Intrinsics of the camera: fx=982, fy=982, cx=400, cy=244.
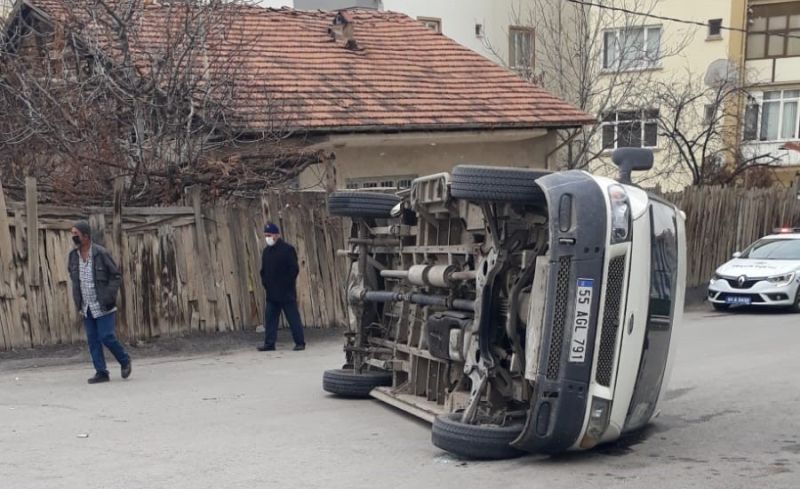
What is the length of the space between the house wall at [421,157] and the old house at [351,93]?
0.02 metres

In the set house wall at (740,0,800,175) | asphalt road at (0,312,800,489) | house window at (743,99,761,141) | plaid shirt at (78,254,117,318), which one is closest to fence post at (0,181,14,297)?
asphalt road at (0,312,800,489)

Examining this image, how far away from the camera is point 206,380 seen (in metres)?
11.4

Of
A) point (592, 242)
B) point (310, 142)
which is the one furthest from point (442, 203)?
point (310, 142)

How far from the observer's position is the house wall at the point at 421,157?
18.8m

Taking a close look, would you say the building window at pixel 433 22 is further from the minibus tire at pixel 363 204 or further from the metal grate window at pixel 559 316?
the metal grate window at pixel 559 316

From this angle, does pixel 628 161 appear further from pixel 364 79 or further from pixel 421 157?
pixel 364 79

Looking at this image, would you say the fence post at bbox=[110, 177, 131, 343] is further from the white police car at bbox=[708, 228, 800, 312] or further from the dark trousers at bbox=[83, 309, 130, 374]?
the white police car at bbox=[708, 228, 800, 312]

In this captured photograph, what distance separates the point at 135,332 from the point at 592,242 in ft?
28.3

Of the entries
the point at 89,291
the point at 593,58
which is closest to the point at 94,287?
the point at 89,291

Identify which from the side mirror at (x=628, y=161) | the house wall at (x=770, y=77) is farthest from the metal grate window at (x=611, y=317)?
the house wall at (x=770, y=77)

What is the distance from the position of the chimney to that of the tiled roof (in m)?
0.15

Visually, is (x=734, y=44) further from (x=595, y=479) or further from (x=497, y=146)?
(x=595, y=479)

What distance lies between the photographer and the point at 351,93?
63.5ft

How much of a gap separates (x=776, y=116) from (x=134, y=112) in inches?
1081
